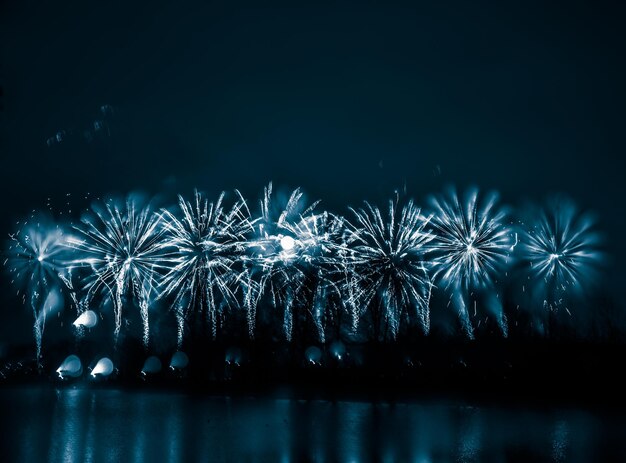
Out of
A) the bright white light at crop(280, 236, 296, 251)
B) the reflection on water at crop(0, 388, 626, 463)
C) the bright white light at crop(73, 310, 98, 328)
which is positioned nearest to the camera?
the reflection on water at crop(0, 388, 626, 463)

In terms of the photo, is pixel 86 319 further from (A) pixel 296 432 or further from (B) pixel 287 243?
(A) pixel 296 432

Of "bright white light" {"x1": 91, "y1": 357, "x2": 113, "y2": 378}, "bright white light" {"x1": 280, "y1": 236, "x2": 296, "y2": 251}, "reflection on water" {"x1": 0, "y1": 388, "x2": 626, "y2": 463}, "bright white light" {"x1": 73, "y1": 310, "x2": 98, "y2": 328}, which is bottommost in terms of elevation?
"reflection on water" {"x1": 0, "y1": 388, "x2": 626, "y2": 463}

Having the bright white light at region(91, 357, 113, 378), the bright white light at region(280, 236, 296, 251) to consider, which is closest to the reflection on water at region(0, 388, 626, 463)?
the bright white light at region(280, 236, 296, 251)

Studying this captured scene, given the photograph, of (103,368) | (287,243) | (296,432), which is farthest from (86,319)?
(296,432)

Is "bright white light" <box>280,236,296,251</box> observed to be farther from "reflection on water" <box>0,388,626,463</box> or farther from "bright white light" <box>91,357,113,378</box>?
"bright white light" <box>91,357,113,378</box>

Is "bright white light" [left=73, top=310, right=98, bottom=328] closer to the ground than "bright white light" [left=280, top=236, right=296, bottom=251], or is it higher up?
closer to the ground

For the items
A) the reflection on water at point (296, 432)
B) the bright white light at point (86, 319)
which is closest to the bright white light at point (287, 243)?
the reflection on water at point (296, 432)

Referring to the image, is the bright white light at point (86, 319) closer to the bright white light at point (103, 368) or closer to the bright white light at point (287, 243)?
the bright white light at point (103, 368)
